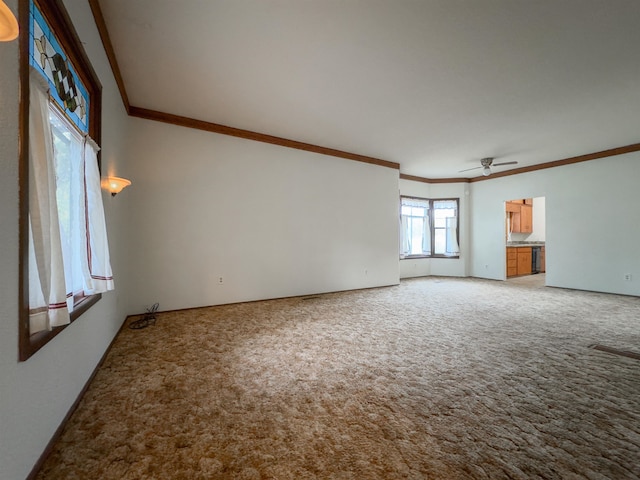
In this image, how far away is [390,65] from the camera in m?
2.84

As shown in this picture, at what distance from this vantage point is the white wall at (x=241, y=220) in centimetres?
392

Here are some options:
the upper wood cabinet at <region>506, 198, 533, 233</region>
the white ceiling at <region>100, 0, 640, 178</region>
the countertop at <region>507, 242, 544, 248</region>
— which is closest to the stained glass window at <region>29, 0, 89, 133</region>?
the white ceiling at <region>100, 0, 640, 178</region>

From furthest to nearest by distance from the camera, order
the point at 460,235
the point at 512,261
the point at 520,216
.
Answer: the point at 520,216, the point at 512,261, the point at 460,235

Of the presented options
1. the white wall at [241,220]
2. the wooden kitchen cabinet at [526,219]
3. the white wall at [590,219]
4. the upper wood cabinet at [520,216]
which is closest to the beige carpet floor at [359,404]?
the white wall at [241,220]

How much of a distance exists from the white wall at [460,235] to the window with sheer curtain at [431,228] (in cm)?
14

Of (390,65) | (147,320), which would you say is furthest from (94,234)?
(390,65)

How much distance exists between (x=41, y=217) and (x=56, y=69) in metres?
1.12

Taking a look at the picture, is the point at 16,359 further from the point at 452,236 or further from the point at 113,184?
the point at 452,236

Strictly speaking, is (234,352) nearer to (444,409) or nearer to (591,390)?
(444,409)

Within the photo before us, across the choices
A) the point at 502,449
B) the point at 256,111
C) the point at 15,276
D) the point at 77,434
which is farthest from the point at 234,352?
the point at 256,111

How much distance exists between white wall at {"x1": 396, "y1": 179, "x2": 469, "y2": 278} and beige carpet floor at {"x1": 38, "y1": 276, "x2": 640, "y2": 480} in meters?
4.27

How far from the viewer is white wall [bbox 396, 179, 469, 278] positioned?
7727 mm

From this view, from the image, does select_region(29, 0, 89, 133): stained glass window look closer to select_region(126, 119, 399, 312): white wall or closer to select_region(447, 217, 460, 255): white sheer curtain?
select_region(126, 119, 399, 312): white wall

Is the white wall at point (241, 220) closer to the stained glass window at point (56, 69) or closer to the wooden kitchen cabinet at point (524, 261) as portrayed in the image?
the stained glass window at point (56, 69)
